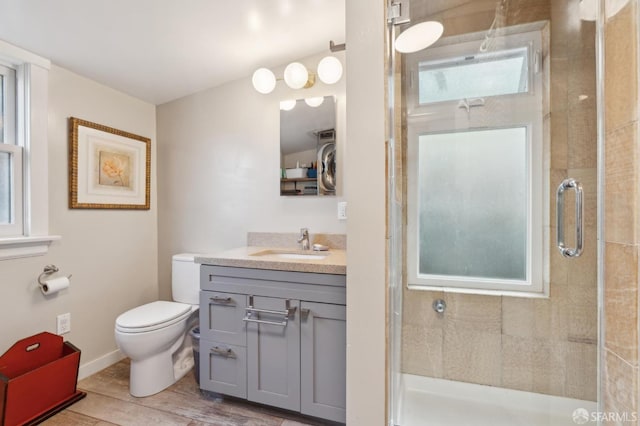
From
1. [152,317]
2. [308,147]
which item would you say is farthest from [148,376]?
[308,147]

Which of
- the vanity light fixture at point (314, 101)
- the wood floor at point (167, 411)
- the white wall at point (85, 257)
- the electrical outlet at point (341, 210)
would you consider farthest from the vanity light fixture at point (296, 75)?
the wood floor at point (167, 411)

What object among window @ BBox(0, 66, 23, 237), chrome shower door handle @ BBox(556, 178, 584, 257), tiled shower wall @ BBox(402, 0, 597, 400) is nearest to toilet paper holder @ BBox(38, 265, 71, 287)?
window @ BBox(0, 66, 23, 237)

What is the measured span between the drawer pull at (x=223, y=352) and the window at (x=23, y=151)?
117 centimetres

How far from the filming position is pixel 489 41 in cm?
146

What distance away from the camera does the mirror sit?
1962mm

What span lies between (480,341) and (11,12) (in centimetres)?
281

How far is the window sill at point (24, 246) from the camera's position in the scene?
1503 mm

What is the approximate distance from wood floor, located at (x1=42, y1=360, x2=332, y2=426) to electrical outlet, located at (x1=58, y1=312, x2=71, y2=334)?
356 millimetres

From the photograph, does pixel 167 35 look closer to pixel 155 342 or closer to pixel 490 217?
pixel 155 342

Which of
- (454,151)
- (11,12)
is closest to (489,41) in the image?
(454,151)

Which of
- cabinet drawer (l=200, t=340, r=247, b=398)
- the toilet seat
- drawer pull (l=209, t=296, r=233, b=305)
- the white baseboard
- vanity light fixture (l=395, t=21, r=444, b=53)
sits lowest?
the white baseboard

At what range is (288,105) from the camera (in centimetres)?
203

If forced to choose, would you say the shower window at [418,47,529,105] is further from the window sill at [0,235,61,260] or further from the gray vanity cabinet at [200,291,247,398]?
the window sill at [0,235,61,260]

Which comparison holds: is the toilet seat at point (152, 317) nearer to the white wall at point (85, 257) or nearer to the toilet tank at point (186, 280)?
the toilet tank at point (186, 280)
